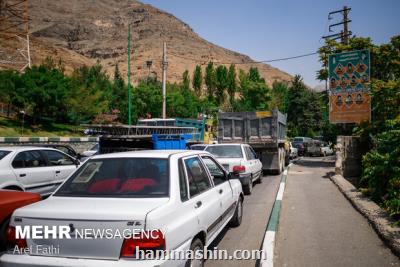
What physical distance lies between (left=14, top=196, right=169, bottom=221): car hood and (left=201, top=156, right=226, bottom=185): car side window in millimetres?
2193

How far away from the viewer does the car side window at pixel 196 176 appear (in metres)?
4.66

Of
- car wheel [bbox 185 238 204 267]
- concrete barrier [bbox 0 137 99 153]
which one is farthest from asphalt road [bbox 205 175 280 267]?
concrete barrier [bbox 0 137 99 153]

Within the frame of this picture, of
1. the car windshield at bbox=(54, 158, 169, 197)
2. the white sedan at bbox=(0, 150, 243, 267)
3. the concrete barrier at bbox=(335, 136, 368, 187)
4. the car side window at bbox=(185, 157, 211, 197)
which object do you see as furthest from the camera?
the concrete barrier at bbox=(335, 136, 368, 187)

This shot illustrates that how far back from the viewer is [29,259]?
11.5 feet

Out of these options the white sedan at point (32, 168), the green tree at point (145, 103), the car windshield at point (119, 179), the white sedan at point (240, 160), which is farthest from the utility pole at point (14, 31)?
the car windshield at point (119, 179)

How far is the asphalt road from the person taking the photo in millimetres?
5262

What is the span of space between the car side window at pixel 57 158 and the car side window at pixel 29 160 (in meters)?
0.28

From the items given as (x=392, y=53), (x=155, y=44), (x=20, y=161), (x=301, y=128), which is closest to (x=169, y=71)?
(x=155, y=44)

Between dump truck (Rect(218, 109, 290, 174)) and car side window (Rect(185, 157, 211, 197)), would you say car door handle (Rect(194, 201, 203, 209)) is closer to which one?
car side window (Rect(185, 157, 211, 197))

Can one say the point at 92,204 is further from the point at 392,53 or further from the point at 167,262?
the point at 392,53

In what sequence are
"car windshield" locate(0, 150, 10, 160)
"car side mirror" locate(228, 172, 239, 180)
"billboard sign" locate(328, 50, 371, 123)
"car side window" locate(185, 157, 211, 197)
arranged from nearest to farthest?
"car side window" locate(185, 157, 211, 197)
"car side mirror" locate(228, 172, 239, 180)
"car windshield" locate(0, 150, 10, 160)
"billboard sign" locate(328, 50, 371, 123)

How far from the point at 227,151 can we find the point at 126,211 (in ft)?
27.0

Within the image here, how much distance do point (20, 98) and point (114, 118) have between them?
43.5 ft

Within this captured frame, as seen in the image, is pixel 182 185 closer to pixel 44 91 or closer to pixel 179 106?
pixel 44 91
